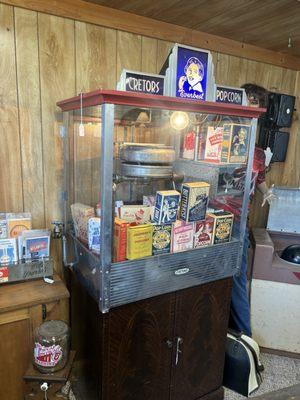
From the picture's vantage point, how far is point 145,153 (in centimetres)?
135

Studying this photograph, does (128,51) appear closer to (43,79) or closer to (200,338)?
(43,79)

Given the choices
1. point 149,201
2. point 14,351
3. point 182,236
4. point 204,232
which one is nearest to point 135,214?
point 149,201

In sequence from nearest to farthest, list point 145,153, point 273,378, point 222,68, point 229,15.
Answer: point 145,153, point 229,15, point 273,378, point 222,68

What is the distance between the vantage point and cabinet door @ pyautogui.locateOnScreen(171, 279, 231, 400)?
4.77ft

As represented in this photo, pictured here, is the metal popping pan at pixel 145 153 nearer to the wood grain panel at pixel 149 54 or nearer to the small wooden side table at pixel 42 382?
the wood grain panel at pixel 149 54

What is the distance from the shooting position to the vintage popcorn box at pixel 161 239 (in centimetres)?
130

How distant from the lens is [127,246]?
48.7 inches

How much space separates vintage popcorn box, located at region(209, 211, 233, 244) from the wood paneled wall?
820 mm

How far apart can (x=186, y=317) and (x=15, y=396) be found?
84cm

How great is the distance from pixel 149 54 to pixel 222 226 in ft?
3.39

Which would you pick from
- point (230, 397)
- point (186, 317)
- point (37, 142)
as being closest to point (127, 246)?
point (186, 317)

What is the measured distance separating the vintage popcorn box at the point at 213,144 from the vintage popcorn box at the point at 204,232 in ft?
0.93

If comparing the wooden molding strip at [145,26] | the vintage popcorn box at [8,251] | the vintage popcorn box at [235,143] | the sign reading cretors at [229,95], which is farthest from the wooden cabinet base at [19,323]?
the wooden molding strip at [145,26]

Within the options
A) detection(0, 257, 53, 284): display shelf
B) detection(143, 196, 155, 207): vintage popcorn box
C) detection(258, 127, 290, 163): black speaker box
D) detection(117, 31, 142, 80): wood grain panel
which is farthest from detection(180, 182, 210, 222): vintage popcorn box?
detection(258, 127, 290, 163): black speaker box
